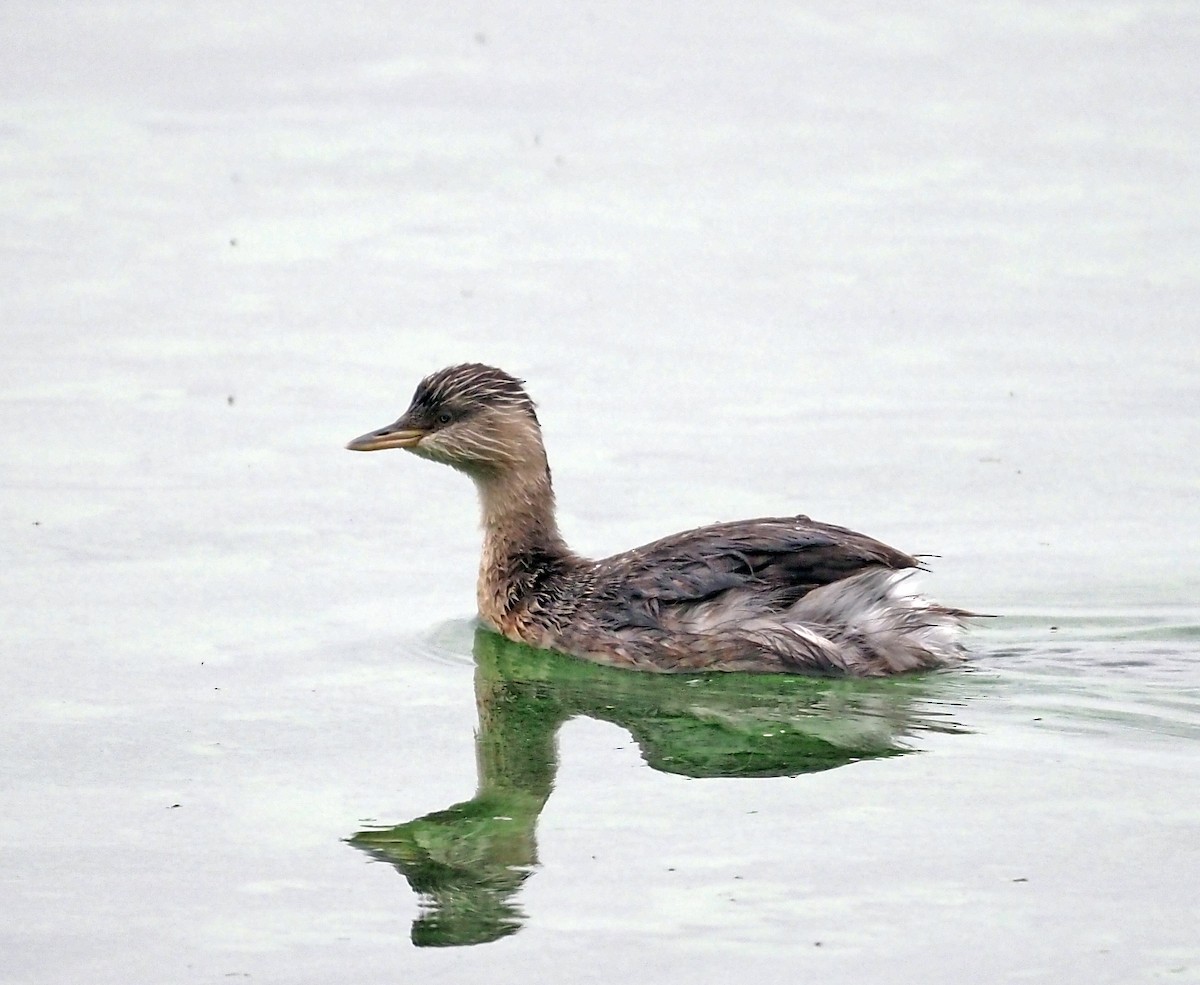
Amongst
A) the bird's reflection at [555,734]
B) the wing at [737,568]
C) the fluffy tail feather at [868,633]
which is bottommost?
the bird's reflection at [555,734]

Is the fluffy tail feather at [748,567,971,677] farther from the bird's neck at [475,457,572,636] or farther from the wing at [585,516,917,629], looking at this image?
the bird's neck at [475,457,572,636]

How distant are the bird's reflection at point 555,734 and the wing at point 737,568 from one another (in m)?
0.27

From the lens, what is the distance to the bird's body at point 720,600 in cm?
955

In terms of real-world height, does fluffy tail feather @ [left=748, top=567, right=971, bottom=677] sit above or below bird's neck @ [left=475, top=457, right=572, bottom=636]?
below

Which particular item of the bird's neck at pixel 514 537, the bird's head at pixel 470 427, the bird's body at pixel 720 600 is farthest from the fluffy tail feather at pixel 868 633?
the bird's head at pixel 470 427

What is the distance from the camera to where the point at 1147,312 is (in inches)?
532

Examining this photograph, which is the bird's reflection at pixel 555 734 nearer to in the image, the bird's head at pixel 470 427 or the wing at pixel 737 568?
the wing at pixel 737 568

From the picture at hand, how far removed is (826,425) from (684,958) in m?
5.70

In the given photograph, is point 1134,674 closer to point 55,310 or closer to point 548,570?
point 548,570

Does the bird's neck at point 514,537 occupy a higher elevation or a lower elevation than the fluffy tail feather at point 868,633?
higher

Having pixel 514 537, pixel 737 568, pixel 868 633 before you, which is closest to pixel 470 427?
pixel 514 537

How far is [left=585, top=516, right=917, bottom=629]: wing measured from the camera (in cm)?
955

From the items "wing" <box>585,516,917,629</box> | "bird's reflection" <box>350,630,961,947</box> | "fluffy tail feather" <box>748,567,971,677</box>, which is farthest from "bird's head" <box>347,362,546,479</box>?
"fluffy tail feather" <box>748,567,971,677</box>

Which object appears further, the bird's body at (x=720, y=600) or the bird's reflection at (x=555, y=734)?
the bird's body at (x=720, y=600)
